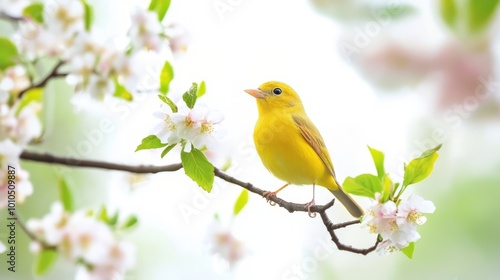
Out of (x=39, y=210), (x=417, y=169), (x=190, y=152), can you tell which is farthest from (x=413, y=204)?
(x=39, y=210)

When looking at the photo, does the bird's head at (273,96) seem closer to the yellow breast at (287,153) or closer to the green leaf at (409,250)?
the yellow breast at (287,153)

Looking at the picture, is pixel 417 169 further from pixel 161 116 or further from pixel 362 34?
pixel 362 34

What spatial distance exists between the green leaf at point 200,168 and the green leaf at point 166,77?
0.12 m

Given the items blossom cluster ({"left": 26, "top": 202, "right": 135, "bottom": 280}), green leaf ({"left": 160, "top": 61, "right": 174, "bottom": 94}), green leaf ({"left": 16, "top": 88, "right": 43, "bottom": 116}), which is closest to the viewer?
blossom cluster ({"left": 26, "top": 202, "right": 135, "bottom": 280})

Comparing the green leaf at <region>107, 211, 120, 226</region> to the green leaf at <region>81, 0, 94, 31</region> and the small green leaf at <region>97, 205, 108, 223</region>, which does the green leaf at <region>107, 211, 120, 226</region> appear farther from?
the green leaf at <region>81, 0, 94, 31</region>

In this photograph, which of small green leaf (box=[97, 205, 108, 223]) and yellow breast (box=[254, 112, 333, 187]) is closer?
small green leaf (box=[97, 205, 108, 223])

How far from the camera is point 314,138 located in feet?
4.00

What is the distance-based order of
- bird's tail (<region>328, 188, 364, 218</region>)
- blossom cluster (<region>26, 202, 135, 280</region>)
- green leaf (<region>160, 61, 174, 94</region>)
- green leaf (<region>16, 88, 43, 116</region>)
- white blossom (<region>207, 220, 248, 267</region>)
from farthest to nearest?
bird's tail (<region>328, 188, 364, 218</region>)
white blossom (<region>207, 220, 248, 267</region>)
green leaf (<region>160, 61, 174, 94</region>)
green leaf (<region>16, 88, 43, 116</region>)
blossom cluster (<region>26, 202, 135, 280</region>)

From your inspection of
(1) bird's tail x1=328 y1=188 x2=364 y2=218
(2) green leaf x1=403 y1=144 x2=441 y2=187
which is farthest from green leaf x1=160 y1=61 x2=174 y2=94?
(1) bird's tail x1=328 y1=188 x2=364 y2=218

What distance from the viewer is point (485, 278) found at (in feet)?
5.59

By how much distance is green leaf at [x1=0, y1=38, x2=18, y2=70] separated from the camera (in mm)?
697

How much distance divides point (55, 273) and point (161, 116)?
82 centimetres

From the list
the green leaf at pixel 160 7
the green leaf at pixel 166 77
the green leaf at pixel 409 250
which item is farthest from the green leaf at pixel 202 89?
the green leaf at pixel 409 250

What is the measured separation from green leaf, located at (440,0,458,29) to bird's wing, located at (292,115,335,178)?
1.41 feet
